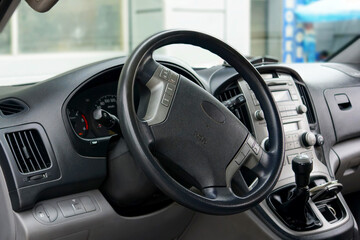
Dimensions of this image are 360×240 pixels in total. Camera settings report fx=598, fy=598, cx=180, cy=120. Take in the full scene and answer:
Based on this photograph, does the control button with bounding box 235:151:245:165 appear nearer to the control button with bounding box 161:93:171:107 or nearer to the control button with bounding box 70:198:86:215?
the control button with bounding box 161:93:171:107

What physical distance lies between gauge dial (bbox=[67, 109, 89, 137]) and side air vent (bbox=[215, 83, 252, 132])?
50 cm

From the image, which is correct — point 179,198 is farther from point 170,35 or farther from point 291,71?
point 291,71

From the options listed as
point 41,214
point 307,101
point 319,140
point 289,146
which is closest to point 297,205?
point 289,146

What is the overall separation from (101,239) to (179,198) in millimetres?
468

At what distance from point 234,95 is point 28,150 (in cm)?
78

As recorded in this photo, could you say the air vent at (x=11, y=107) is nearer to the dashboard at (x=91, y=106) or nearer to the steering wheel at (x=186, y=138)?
the dashboard at (x=91, y=106)

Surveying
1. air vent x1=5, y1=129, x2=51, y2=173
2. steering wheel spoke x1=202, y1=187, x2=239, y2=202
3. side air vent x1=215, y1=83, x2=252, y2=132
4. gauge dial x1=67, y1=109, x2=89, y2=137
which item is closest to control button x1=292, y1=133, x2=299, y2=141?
side air vent x1=215, y1=83, x2=252, y2=132

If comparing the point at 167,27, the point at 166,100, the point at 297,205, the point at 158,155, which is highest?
the point at 166,100

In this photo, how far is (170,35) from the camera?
62.3 inches

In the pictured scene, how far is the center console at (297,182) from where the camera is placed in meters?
1.96

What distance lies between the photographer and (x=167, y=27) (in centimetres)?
770

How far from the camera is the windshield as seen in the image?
707 centimetres

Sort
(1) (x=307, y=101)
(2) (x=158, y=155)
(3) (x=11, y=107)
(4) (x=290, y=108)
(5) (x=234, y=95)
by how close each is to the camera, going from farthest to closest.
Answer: (1) (x=307, y=101), (4) (x=290, y=108), (5) (x=234, y=95), (3) (x=11, y=107), (2) (x=158, y=155)

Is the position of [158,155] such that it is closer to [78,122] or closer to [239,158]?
[239,158]
